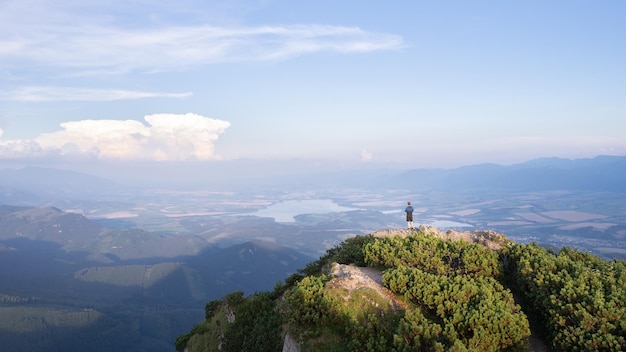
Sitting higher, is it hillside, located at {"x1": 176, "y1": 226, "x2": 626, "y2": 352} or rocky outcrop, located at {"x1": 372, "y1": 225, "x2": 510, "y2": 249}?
rocky outcrop, located at {"x1": 372, "y1": 225, "x2": 510, "y2": 249}

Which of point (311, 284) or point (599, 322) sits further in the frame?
point (311, 284)

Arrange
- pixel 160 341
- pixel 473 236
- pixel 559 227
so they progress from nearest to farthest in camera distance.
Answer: pixel 473 236, pixel 160 341, pixel 559 227

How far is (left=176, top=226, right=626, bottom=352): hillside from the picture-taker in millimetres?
13211

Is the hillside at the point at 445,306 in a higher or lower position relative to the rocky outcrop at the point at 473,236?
lower

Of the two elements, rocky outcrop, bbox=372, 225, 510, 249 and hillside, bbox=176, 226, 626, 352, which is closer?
hillside, bbox=176, 226, 626, 352

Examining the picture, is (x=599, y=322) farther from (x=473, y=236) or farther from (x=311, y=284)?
(x=473, y=236)

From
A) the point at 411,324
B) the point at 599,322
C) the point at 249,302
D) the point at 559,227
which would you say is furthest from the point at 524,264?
the point at 559,227

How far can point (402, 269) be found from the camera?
17062 mm

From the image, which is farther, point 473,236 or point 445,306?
point 473,236

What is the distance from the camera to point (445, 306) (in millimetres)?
14727

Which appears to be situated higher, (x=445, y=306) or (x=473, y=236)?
(x=473, y=236)

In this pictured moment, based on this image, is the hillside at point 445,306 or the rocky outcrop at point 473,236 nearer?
the hillside at point 445,306

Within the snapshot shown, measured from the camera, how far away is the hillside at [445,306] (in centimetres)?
1321

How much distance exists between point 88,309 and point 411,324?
173 metres
